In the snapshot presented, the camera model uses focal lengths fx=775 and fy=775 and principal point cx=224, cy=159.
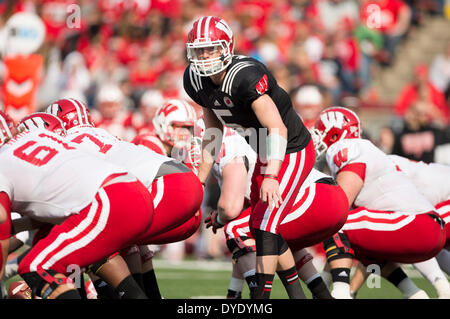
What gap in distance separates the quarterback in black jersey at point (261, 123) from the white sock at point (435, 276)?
1.76 metres

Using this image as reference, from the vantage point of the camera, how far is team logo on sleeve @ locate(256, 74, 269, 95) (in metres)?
4.63

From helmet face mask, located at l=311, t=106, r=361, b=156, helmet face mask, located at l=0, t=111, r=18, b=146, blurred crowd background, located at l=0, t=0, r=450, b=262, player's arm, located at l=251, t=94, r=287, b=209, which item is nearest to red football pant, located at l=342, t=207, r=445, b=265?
helmet face mask, located at l=311, t=106, r=361, b=156

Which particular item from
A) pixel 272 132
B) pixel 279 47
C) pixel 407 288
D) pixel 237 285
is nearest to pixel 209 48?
pixel 272 132

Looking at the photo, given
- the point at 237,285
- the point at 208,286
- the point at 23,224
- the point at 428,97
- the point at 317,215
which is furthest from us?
the point at 428,97

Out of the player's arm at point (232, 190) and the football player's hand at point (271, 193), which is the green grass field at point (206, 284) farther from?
the football player's hand at point (271, 193)

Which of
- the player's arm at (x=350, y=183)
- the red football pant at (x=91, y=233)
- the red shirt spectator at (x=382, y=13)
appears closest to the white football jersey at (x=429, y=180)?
the player's arm at (x=350, y=183)

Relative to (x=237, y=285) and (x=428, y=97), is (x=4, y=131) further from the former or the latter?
(x=428, y=97)

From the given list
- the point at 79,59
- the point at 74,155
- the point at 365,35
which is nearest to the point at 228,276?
the point at 74,155

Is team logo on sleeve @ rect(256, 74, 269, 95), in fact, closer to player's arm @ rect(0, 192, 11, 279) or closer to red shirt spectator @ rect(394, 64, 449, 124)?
player's arm @ rect(0, 192, 11, 279)

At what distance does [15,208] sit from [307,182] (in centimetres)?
208

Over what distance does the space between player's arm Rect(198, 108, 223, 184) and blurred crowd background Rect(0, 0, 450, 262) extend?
5.83 meters

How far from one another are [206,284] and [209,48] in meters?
3.71

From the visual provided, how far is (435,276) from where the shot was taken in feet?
21.0

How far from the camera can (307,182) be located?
17.4 feet
